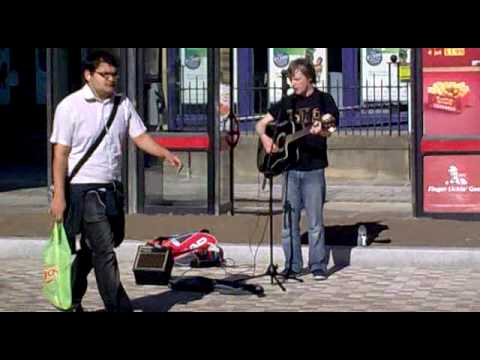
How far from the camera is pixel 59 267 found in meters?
8.35

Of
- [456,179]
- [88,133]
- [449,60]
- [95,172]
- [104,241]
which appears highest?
[449,60]

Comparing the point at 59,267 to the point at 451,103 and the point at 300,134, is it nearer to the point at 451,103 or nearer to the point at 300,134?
the point at 300,134

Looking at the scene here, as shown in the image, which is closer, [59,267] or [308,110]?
[59,267]

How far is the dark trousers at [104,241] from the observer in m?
8.41

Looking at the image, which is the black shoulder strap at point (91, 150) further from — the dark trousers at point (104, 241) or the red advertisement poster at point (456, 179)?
the red advertisement poster at point (456, 179)

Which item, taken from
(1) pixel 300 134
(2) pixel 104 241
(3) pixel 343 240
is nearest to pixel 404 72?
(3) pixel 343 240

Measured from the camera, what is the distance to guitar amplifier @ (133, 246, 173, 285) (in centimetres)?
990

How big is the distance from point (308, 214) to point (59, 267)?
9.06 ft

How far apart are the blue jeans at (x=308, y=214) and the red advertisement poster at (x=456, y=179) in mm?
2663
